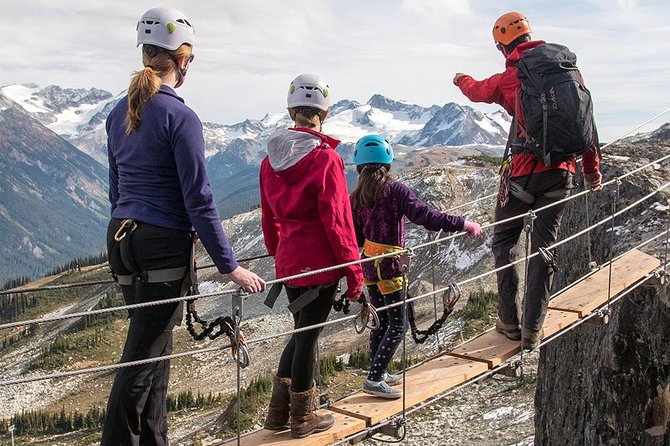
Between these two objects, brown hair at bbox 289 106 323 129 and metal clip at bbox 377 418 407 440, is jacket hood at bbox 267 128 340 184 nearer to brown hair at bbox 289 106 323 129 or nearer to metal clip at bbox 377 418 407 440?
brown hair at bbox 289 106 323 129

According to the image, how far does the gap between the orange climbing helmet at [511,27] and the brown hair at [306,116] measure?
280 centimetres

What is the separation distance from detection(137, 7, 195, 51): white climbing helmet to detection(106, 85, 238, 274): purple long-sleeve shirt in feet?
1.14

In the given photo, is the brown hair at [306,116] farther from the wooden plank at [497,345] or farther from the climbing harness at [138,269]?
the wooden plank at [497,345]

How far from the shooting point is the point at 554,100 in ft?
21.7

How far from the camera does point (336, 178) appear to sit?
535 cm

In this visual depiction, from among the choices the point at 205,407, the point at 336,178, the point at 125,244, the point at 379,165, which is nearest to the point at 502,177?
the point at 379,165

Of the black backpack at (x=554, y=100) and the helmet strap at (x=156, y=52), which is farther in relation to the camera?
the black backpack at (x=554, y=100)

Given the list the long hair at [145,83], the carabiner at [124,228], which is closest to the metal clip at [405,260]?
the carabiner at [124,228]

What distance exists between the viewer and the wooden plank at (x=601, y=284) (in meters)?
8.92

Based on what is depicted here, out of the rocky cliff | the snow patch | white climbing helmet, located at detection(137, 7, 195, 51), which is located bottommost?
the snow patch

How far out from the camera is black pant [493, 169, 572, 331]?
24.3 feet

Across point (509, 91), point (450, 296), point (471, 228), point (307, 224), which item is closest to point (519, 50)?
point (509, 91)

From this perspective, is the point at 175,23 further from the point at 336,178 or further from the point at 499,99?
the point at 499,99

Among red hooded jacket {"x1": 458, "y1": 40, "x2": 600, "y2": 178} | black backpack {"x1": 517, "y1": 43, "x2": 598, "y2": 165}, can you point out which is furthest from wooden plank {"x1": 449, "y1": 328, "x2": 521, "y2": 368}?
black backpack {"x1": 517, "y1": 43, "x2": 598, "y2": 165}
